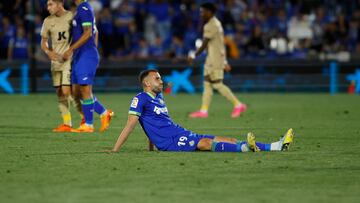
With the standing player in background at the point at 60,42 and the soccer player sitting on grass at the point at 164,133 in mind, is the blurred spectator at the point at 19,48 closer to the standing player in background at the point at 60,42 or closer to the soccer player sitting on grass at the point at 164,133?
the standing player in background at the point at 60,42

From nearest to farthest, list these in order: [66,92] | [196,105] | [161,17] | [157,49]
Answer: [66,92], [196,105], [157,49], [161,17]

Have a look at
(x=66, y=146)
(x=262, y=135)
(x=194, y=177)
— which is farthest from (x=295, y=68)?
(x=194, y=177)

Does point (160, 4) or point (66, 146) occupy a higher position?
point (160, 4)

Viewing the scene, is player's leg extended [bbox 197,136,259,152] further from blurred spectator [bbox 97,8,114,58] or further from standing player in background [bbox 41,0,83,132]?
blurred spectator [bbox 97,8,114,58]

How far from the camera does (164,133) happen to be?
35.4 feet

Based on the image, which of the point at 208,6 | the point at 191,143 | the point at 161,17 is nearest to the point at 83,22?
the point at 191,143

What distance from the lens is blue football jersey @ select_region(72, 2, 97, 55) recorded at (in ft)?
46.3

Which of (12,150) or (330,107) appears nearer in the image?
(12,150)

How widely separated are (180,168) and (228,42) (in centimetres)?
1921

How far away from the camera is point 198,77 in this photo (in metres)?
27.3

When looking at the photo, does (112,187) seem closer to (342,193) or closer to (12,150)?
(342,193)

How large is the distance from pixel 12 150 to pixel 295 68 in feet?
54.5

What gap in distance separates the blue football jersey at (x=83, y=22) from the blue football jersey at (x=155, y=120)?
11.9ft

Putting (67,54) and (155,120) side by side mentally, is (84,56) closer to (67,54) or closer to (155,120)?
(67,54)
